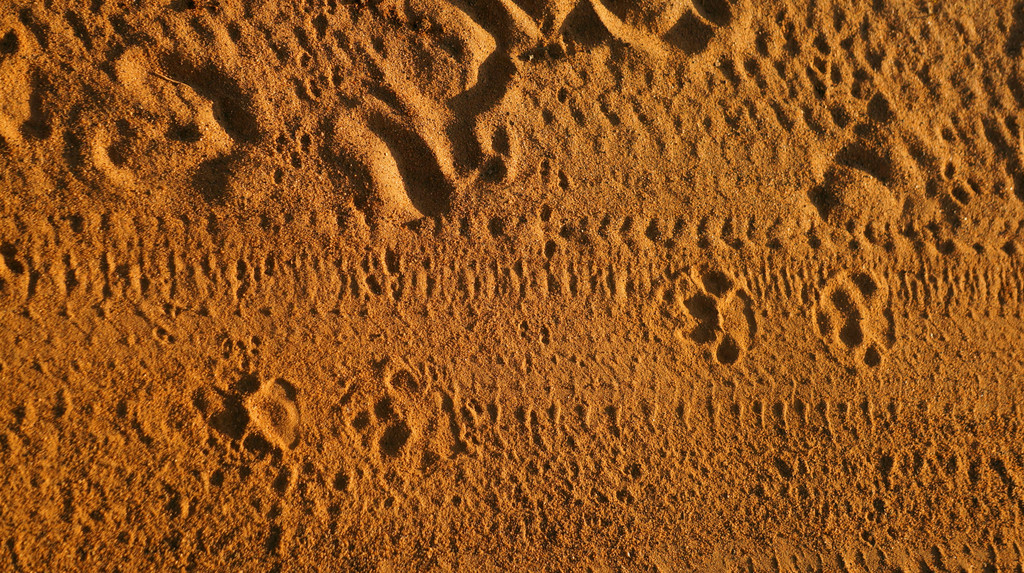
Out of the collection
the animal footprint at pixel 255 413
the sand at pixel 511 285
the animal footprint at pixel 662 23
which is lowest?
the animal footprint at pixel 255 413

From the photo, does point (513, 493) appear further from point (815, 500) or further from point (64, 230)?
point (64, 230)

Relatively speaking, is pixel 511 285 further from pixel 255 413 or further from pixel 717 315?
pixel 255 413

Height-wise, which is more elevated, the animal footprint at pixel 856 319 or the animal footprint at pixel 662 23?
the animal footprint at pixel 662 23

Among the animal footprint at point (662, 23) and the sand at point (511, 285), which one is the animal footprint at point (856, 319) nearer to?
the sand at point (511, 285)

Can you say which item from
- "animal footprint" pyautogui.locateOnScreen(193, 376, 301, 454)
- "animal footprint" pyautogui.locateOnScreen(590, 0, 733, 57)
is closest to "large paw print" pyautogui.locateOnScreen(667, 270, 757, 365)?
"animal footprint" pyautogui.locateOnScreen(590, 0, 733, 57)

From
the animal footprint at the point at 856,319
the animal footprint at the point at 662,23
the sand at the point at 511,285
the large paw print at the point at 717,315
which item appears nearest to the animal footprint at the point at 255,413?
the sand at the point at 511,285

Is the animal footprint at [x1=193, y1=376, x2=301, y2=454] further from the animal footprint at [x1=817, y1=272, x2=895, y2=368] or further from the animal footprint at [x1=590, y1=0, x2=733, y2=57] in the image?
the animal footprint at [x1=817, y1=272, x2=895, y2=368]

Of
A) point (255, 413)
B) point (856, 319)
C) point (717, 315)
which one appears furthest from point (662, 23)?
point (255, 413)
